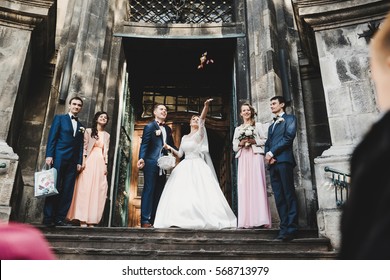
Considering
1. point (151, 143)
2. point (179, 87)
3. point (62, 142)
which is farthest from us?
point (179, 87)

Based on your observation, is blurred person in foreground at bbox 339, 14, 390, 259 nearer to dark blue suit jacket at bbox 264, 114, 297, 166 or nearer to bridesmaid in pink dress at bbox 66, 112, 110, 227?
dark blue suit jacket at bbox 264, 114, 297, 166

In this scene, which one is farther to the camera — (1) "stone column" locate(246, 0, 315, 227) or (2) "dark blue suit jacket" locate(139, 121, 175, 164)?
(1) "stone column" locate(246, 0, 315, 227)

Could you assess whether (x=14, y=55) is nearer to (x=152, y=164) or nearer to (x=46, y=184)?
(x=46, y=184)

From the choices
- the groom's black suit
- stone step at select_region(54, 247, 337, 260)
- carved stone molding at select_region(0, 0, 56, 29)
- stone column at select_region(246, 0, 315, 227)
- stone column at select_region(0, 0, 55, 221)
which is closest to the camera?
the groom's black suit

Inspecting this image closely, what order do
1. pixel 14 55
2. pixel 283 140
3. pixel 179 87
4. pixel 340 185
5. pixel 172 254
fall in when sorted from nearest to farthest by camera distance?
pixel 172 254 < pixel 283 140 < pixel 340 185 < pixel 14 55 < pixel 179 87

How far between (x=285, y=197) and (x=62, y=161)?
10.1ft

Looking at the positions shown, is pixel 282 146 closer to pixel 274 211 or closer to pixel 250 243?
pixel 250 243

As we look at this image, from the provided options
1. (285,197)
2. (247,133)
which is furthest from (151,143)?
(285,197)

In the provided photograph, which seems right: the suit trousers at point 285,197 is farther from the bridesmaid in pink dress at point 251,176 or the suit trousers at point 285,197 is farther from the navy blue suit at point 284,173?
the bridesmaid in pink dress at point 251,176

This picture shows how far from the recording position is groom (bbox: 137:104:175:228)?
6180mm

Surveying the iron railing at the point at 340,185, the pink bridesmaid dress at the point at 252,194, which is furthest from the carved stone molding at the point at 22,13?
the iron railing at the point at 340,185

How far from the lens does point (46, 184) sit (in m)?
5.26

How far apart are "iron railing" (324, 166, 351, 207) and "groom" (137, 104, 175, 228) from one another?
8.51ft

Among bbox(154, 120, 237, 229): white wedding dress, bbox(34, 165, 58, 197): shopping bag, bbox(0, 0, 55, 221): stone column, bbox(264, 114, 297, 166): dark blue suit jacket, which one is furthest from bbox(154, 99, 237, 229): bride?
bbox(0, 0, 55, 221): stone column
